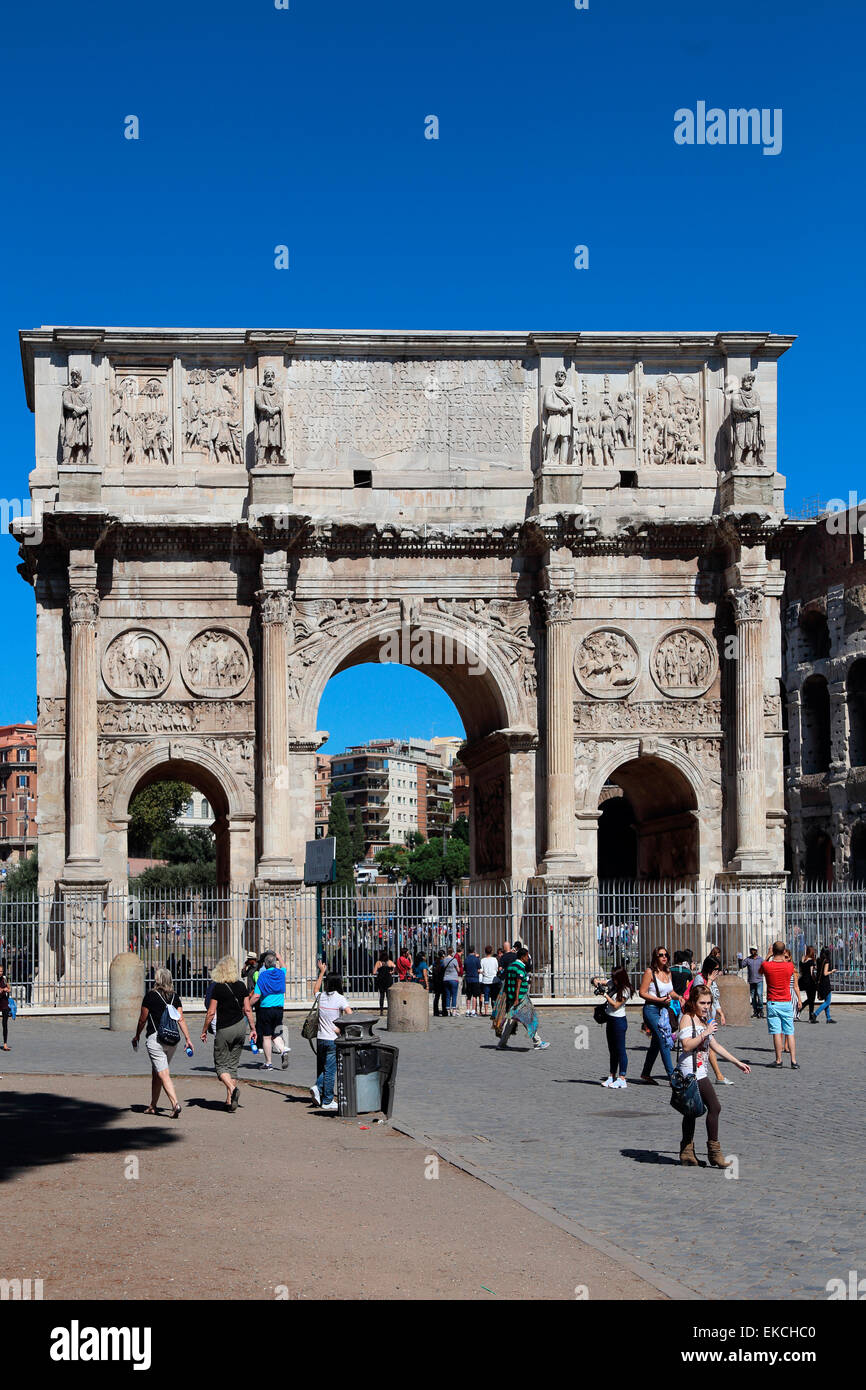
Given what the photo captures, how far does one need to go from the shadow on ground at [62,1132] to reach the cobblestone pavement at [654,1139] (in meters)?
2.24

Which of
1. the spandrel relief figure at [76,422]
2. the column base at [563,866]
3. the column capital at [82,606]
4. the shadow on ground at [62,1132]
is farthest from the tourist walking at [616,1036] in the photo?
the spandrel relief figure at [76,422]

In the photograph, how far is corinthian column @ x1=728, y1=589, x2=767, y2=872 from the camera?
29.2 meters

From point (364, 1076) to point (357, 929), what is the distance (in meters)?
14.5

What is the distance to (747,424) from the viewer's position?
2970cm

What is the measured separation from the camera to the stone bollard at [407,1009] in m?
23.4

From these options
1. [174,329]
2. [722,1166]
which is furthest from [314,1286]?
[174,329]

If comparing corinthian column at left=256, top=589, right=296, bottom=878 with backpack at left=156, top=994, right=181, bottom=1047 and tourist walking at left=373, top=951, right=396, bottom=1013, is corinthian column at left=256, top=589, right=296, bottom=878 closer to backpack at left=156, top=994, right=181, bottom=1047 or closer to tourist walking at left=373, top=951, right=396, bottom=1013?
tourist walking at left=373, top=951, right=396, bottom=1013

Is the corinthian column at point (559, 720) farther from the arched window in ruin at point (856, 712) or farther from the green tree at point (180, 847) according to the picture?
the green tree at point (180, 847)

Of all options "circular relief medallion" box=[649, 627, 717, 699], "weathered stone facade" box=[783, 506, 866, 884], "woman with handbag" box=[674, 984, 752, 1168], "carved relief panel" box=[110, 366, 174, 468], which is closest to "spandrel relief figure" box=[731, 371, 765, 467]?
"circular relief medallion" box=[649, 627, 717, 699]

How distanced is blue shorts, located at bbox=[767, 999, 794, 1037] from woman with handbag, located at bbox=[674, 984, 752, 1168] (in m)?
6.58

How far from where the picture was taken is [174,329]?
29125 mm

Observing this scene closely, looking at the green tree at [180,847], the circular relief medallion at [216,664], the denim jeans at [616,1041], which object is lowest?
the denim jeans at [616,1041]

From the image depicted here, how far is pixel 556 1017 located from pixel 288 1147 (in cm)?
1371
